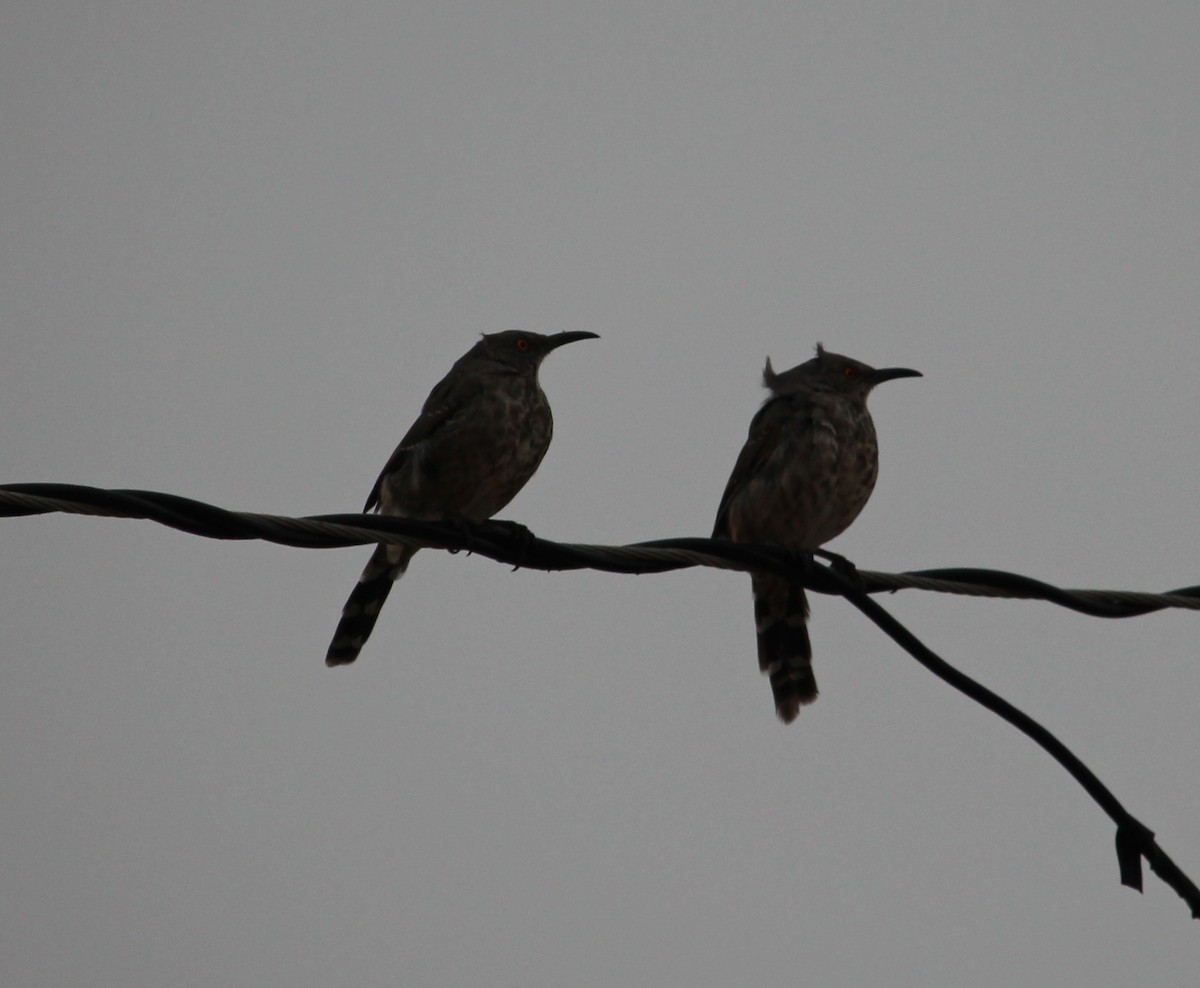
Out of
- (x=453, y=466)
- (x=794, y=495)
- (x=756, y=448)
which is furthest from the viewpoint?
(x=756, y=448)

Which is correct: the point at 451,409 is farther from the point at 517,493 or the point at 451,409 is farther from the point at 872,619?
the point at 872,619

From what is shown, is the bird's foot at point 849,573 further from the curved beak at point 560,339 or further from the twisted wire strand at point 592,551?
the curved beak at point 560,339

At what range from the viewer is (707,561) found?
15.0 ft

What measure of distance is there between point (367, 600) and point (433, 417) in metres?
0.98

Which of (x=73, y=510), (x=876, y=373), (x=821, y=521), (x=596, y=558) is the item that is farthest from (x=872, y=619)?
(x=876, y=373)

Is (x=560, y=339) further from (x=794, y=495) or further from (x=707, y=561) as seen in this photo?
(x=707, y=561)

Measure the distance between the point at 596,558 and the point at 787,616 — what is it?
361 cm

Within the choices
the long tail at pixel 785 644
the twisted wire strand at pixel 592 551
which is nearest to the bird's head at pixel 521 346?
the long tail at pixel 785 644

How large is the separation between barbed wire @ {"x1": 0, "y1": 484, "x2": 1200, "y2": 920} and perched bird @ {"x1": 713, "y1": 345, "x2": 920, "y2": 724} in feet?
8.10

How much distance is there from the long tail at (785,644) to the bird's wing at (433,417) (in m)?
1.77

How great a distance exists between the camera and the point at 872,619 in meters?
4.32

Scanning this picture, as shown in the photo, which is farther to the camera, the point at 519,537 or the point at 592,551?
the point at 519,537

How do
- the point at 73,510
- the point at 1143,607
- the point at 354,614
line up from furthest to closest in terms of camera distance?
the point at 354,614 → the point at 1143,607 → the point at 73,510

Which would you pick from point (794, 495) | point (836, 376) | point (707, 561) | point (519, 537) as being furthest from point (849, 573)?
point (836, 376)
